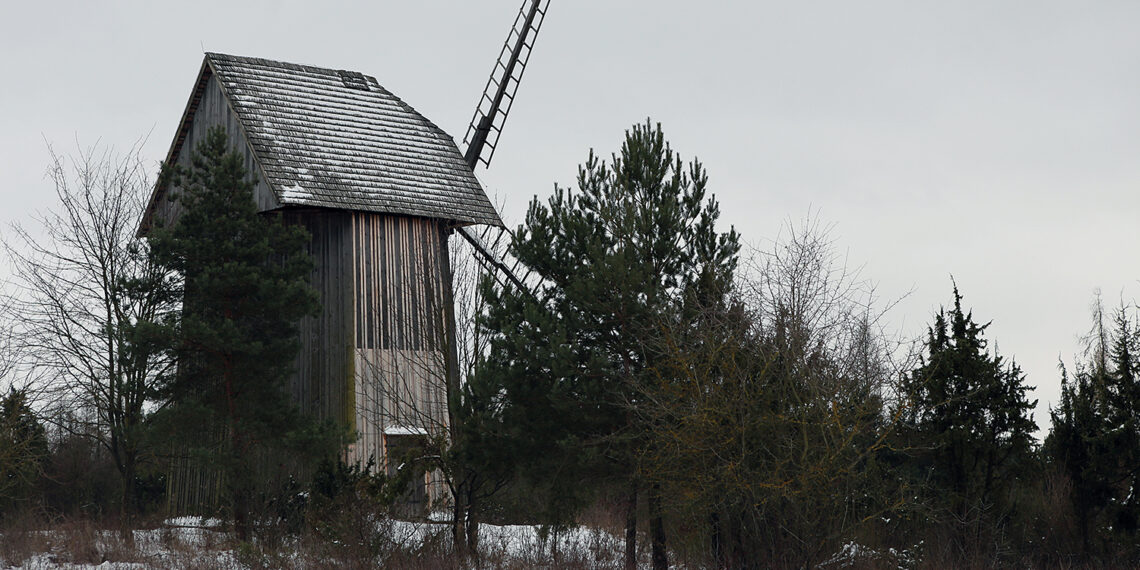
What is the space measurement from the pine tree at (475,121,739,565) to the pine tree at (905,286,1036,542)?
14.4 ft

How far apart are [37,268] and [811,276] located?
14.2m

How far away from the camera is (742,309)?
15703 mm

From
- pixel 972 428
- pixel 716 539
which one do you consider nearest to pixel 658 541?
pixel 716 539

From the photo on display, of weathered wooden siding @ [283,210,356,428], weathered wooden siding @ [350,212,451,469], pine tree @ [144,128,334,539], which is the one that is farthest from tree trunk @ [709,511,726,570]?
weathered wooden siding @ [283,210,356,428]

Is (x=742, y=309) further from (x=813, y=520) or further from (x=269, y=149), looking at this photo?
(x=269, y=149)

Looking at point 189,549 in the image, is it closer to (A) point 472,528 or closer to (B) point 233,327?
(B) point 233,327

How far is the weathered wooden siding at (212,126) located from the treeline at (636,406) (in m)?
2.23

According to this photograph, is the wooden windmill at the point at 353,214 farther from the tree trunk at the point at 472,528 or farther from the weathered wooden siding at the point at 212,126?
the tree trunk at the point at 472,528

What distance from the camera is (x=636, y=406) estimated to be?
15.9 m

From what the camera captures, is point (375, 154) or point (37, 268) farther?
point (375, 154)

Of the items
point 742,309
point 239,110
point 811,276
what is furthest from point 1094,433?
point 239,110

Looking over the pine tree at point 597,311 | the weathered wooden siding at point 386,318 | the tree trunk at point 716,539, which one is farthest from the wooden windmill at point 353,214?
the tree trunk at point 716,539

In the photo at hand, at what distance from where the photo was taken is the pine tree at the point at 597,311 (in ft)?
55.2

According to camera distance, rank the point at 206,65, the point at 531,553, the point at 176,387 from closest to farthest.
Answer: the point at 531,553, the point at 176,387, the point at 206,65
